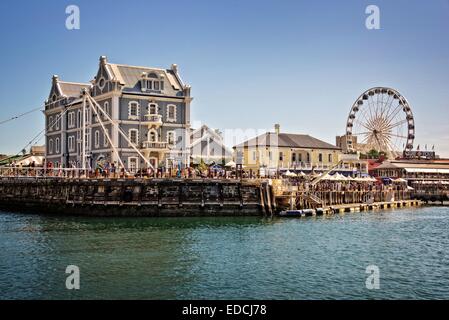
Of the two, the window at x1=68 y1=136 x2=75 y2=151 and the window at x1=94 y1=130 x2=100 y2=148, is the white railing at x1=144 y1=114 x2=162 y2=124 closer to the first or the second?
the window at x1=94 y1=130 x2=100 y2=148

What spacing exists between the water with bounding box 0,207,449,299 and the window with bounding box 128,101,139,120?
72.1ft

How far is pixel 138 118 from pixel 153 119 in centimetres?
175

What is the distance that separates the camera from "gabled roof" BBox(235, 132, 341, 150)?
3135 inches

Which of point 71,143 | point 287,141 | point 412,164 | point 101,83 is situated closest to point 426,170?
point 412,164

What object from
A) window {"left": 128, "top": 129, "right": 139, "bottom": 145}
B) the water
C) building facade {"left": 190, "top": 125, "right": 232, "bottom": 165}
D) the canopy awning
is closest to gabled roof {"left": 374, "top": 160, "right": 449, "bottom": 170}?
the canopy awning

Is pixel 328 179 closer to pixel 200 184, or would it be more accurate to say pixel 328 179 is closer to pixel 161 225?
pixel 200 184

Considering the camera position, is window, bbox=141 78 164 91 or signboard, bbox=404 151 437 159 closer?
→ window, bbox=141 78 164 91

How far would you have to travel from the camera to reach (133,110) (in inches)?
2532

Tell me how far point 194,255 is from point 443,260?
13.0 meters

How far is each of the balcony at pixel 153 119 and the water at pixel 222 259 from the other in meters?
21.8

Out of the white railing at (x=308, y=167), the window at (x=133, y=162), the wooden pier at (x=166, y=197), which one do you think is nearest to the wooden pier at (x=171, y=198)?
the wooden pier at (x=166, y=197)

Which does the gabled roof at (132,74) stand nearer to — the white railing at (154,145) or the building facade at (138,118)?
the building facade at (138,118)

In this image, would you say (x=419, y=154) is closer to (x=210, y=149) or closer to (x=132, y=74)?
(x=210, y=149)

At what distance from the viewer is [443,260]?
94.8 ft
